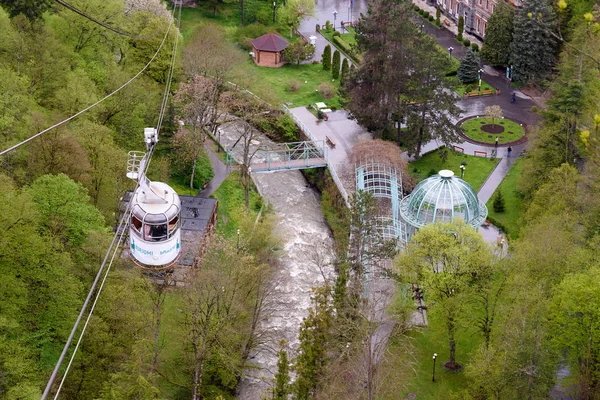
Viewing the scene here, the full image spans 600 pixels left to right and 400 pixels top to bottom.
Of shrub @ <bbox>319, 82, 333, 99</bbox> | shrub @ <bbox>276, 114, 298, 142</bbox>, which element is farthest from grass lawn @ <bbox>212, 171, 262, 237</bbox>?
shrub @ <bbox>319, 82, 333, 99</bbox>

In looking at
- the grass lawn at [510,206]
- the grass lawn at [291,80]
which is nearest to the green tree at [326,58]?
the grass lawn at [291,80]

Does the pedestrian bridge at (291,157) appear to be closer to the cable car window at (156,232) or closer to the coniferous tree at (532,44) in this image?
the coniferous tree at (532,44)

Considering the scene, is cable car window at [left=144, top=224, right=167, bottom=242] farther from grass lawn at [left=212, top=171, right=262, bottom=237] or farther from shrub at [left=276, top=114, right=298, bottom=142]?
shrub at [left=276, top=114, right=298, bottom=142]

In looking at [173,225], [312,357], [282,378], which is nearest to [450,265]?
[312,357]

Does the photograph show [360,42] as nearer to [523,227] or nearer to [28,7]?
[523,227]

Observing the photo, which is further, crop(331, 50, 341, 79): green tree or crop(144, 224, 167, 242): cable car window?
crop(331, 50, 341, 79): green tree

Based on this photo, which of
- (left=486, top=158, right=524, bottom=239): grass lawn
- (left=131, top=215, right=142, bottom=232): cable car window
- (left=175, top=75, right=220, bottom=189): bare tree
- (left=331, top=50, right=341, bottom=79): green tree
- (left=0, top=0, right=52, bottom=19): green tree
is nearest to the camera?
A: (left=131, top=215, right=142, bottom=232): cable car window
